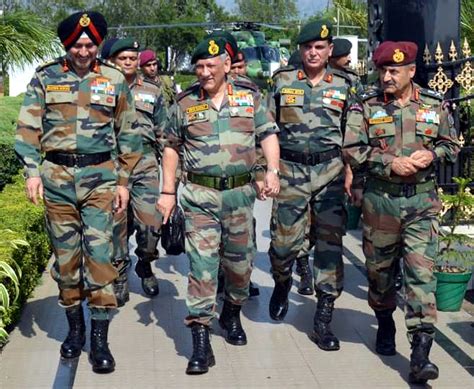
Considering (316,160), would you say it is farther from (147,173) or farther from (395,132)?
(147,173)

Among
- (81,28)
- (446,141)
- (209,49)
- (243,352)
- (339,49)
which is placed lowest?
(243,352)

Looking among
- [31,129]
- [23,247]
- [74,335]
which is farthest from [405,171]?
[23,247]

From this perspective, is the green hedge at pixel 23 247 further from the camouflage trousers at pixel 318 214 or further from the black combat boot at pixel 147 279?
the camouflage trousers at pixel 318 214

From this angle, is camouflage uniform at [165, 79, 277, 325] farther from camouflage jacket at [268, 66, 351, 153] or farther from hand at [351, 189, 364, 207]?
Answer: hand at [351, 189, 364, 207]

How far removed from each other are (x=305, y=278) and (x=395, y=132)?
7.63 feet

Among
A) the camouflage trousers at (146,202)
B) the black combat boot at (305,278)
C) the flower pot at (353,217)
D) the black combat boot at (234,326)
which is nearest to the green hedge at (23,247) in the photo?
the camouflage trousers at (146,202)

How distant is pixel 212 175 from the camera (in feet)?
19.1

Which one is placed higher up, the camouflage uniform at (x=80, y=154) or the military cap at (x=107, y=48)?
the military cap at (x=107, y=48)

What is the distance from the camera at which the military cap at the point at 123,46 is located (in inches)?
290

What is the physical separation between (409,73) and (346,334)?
1.82 m

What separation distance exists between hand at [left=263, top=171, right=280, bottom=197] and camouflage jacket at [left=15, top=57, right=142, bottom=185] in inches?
38.3

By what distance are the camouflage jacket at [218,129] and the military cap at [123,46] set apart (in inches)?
61.6

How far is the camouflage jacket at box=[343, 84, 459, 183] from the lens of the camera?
219 inches

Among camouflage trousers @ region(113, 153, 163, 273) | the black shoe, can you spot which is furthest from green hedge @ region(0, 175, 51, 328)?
the black shoe
